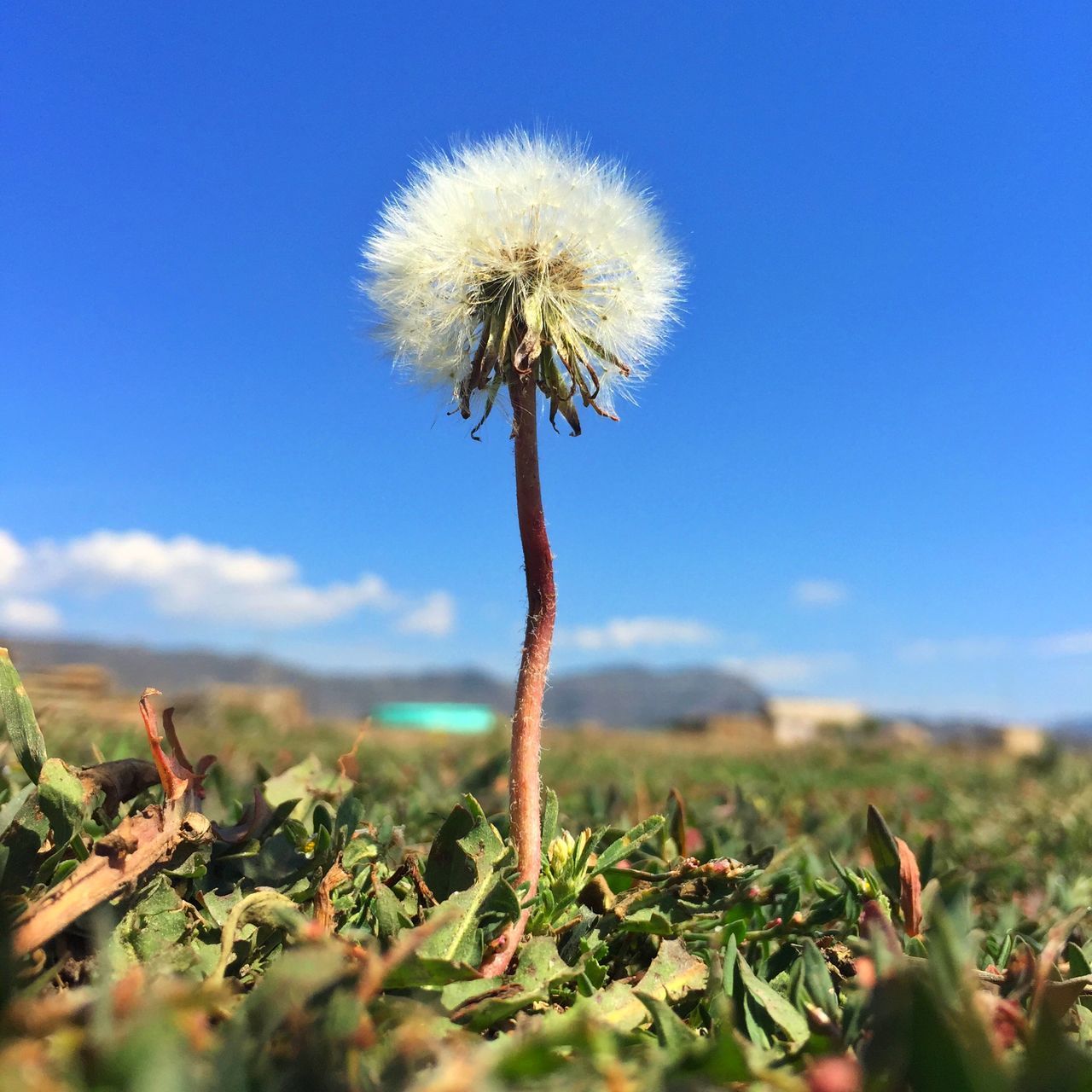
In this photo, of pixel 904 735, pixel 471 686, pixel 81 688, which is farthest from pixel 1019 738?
pixel 471 686

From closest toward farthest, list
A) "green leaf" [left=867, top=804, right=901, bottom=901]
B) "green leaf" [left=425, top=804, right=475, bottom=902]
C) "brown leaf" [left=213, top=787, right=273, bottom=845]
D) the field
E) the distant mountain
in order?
the field → "green leaf" [left=425, top=804, right=475, bottom=902] → "brown leaf" [left=213, top=787, right=273, bottom=845] → "green leaf" [left=867, top=804, right=901, bottom=901] → the distant mountain

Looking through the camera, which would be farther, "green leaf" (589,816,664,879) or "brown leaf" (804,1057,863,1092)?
"green leaf" (589,816,664,879)

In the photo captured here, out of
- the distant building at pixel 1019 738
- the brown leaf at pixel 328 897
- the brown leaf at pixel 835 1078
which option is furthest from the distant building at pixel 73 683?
the distant building at pixel 1019 738

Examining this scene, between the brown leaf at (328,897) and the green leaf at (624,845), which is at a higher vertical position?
the green leaf at (624,845)

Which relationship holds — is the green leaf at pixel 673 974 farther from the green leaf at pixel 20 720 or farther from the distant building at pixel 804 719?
→ the distant building at pixel 804 719

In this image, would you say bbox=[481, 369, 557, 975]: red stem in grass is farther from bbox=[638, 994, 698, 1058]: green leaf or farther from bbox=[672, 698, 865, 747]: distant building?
bbox=[672, 698, 865, 747]: distant building

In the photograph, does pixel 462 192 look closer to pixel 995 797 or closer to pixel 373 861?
pixel 373 861

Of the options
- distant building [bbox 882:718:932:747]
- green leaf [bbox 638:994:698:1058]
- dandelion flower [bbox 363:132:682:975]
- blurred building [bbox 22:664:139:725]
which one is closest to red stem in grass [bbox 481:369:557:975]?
dandelion flower [bbox 363:132:682:975]

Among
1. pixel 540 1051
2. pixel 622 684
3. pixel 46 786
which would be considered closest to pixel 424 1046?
pixel 540 1051
